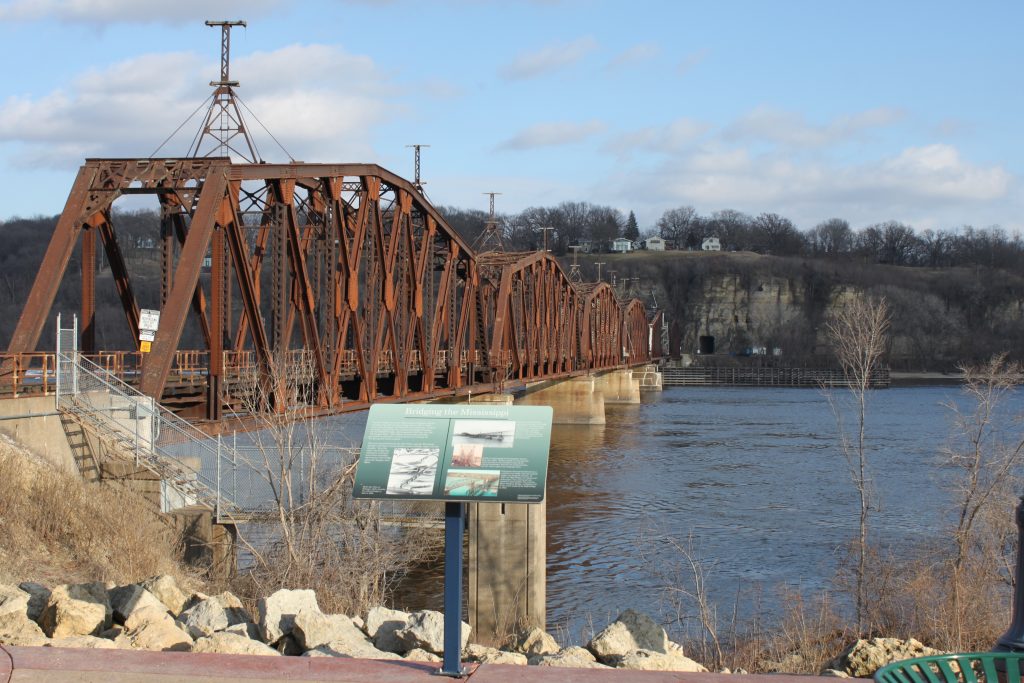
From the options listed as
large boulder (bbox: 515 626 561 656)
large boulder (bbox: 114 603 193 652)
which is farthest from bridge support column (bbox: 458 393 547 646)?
large boulder (bbox: 114 603 193 652)

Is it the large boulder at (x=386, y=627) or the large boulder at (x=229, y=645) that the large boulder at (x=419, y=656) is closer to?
the large boulder at (x=386, y=627)

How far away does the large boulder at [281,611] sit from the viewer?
11227 mm

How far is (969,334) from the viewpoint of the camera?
17288 centimetres

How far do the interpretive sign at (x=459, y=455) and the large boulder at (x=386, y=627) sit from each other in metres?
3.01

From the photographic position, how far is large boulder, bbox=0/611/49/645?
9866 mm

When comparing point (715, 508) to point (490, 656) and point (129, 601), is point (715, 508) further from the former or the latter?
point (129, 601)

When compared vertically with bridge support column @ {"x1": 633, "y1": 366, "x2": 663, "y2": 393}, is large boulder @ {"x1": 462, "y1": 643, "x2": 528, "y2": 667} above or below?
above

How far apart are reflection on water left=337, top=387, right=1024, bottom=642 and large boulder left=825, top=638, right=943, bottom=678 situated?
7.97 metres

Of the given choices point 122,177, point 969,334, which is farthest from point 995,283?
point 122,177

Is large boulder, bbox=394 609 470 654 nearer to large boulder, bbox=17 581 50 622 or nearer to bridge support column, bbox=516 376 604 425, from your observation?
large boulder, bbox=17 581 50 622

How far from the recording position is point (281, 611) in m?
11.4

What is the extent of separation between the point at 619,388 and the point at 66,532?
9578cm

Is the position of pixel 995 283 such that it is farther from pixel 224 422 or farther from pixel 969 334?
pixel 224 422

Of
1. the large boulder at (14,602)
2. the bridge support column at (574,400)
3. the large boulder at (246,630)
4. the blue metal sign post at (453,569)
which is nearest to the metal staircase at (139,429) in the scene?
the large boulder at (246,630)
